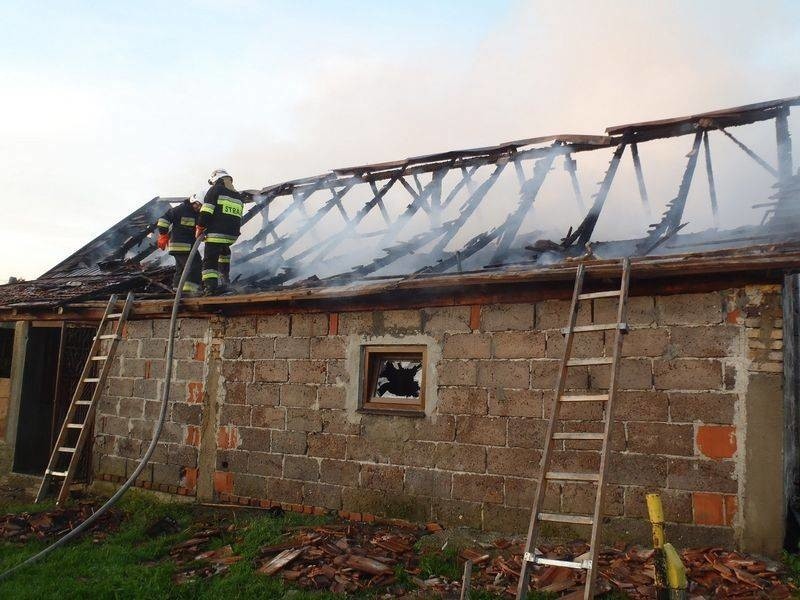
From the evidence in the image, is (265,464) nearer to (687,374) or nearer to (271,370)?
(271,370)

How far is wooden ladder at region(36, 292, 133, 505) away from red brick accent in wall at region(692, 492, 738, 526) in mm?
6448

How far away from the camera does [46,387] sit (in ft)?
32.8

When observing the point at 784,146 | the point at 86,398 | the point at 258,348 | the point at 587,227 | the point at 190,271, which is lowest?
the point at 86,398

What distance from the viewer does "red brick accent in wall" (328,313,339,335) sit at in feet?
23.3

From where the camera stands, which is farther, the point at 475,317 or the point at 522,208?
the point at 522,208

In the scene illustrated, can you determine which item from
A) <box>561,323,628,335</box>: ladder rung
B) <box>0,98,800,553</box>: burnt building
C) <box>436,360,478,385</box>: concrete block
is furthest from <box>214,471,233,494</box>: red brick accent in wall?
<box>561,323,628,335</box>: ladder rung

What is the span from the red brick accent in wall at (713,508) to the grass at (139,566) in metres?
2.96

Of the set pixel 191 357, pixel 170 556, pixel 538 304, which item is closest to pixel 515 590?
pixel 538 304

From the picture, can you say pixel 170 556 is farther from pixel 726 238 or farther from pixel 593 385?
pixel 726 238

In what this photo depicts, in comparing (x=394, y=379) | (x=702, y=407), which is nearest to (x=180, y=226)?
(x=394, y=379)

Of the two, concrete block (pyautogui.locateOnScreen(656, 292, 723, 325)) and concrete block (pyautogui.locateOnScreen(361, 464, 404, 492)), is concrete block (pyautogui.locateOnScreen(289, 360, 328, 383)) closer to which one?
concrete block (pyautogui.locateOnScreen(361, 464, 404, 492))

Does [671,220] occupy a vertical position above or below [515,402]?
above

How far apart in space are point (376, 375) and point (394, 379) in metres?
0.22

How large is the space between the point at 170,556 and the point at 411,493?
237cm
